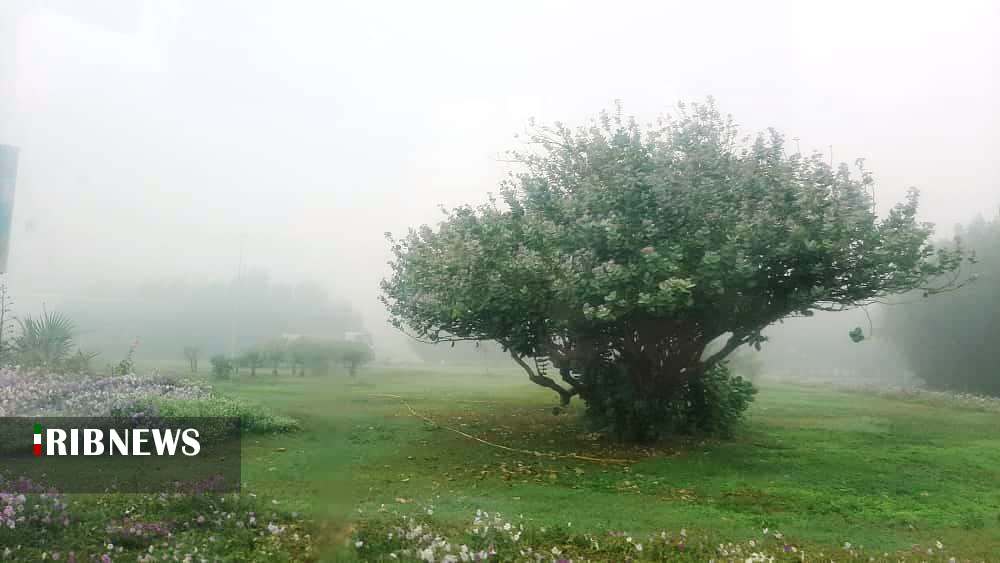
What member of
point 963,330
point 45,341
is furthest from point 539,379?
point 963,330

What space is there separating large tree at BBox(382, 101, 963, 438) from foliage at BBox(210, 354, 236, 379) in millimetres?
3448

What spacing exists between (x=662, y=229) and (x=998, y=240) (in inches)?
805

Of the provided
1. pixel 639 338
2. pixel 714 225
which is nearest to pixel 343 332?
pixel 714 225

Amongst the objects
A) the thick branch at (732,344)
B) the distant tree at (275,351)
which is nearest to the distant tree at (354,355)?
the distant tree at (275,351)

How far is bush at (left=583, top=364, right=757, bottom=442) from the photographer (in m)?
11.2

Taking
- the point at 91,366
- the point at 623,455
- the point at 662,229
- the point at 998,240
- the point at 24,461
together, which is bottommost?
the point at 623,455

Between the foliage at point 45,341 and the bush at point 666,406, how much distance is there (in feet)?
26.1

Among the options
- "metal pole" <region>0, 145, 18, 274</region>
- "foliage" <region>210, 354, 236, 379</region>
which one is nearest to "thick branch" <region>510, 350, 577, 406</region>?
"foliage" <region>210, 354, 236, 379</region>

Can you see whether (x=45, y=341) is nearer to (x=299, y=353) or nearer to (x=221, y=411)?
(x=221, y=411)

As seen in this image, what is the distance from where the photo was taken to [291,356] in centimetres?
617

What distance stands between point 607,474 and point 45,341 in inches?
330

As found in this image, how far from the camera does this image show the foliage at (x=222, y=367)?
6646 millimetres

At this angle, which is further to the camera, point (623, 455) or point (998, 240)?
point (998, 240)

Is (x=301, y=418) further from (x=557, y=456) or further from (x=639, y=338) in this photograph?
(x=639, y=338)
